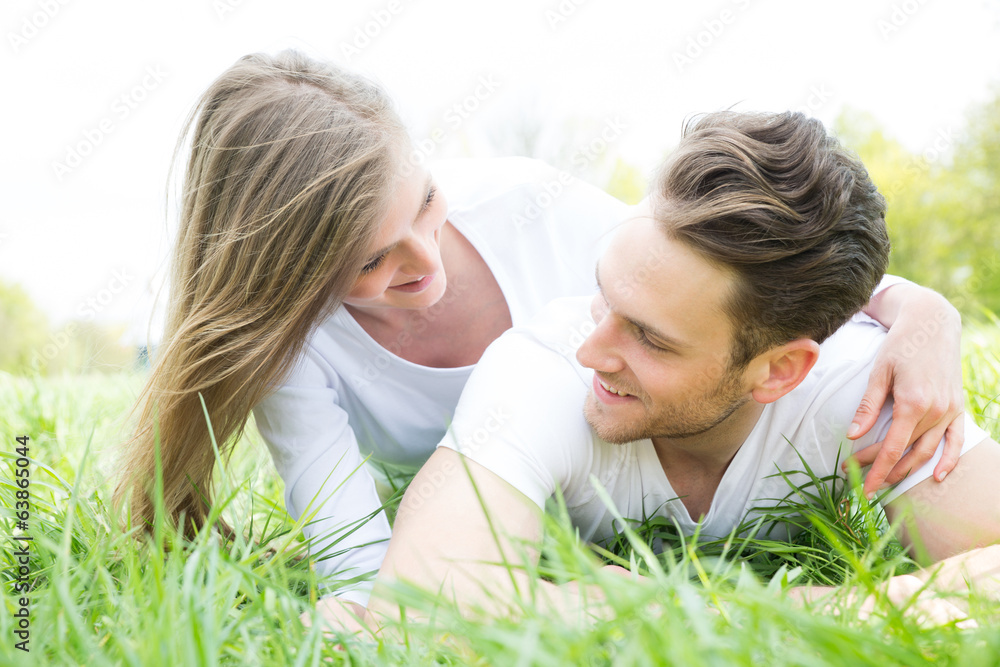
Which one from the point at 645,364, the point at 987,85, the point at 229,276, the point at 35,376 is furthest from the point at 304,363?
the point at 987,85

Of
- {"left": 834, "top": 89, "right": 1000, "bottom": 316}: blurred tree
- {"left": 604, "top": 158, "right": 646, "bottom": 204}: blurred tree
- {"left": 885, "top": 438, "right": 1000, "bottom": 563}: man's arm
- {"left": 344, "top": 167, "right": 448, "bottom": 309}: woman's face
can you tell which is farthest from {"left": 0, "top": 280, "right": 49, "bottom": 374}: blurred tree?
{"left": 885, "top": 438, "right": 1000, "bottom": 563}: man's arm

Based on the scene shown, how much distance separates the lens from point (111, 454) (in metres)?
2.44

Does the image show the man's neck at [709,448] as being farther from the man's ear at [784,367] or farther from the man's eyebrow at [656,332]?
the man's eyebrow at [656,332]

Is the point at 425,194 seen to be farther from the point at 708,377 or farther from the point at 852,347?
the point at 852,347

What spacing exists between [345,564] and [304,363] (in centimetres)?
67

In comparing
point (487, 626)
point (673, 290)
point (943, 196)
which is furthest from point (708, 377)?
point (943, 196)

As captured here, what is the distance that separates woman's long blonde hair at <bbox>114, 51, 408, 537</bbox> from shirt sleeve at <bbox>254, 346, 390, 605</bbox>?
0.12 meters

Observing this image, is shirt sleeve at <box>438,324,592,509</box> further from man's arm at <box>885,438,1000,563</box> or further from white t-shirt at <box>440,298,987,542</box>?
man's arm at <box>885,438,1000,563</box>

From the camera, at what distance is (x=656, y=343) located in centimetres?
198

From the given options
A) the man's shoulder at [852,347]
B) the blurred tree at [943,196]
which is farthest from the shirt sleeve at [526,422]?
the blurred tree at [943,196]

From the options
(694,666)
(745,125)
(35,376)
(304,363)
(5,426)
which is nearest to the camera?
(694,666)

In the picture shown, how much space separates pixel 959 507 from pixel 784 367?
0.56 meters

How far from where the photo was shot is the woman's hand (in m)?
1.97

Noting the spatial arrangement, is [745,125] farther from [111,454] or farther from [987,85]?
[987,85]
